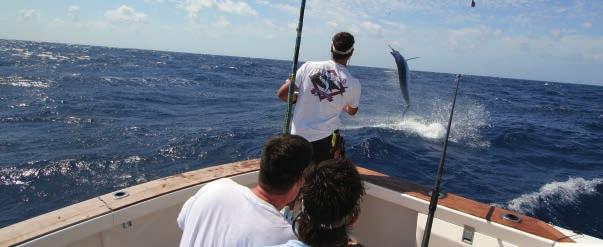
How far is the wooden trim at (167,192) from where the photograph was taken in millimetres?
2080

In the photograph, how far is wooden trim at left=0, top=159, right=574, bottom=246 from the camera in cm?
208

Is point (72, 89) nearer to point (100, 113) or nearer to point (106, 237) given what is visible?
point (100, 113)

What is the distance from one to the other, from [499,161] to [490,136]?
9.39 ft

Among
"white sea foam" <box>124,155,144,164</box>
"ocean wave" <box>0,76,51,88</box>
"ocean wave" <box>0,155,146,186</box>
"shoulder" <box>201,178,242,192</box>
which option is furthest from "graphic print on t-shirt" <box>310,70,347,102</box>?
"ocean wave" <box>0,76,51,88</box>

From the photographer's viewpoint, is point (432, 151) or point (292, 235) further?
point (432, 151)

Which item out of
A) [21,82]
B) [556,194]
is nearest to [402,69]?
[556,194]

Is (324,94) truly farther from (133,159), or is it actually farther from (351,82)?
(133,159)

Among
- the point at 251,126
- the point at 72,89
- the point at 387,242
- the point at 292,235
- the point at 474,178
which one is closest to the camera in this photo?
the point at 292,235

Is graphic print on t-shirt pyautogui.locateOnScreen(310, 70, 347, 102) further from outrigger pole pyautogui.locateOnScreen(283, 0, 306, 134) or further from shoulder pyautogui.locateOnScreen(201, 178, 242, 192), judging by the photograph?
shoulder pyautogui.locateOnScreen(201, 178, 242, 192)

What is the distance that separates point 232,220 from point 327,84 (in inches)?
67.2

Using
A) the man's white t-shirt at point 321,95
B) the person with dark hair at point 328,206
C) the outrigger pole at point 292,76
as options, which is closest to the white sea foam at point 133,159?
the outrigger pole at point 292,76

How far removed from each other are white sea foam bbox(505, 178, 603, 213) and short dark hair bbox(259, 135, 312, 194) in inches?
241

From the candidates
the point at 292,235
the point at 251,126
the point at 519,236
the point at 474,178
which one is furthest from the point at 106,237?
the point at 251,126

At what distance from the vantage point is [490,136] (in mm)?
12172
